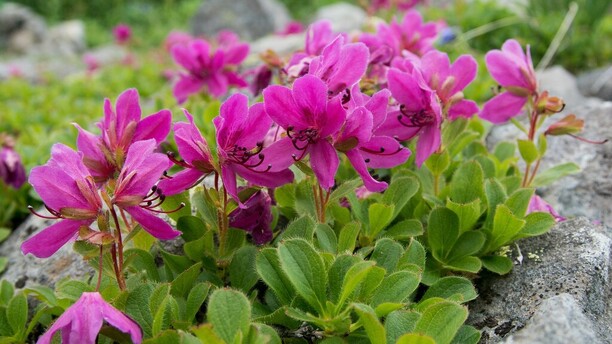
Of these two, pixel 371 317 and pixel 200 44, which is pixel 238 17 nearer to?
pixel 200 44

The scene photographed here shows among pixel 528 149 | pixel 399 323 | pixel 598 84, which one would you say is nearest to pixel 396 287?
pixel 399 323

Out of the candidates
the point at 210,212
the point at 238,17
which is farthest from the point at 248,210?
the point at 238,17

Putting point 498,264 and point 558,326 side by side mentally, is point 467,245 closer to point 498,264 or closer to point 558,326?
point 498,264

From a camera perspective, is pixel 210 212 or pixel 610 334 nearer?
pixel 610 334

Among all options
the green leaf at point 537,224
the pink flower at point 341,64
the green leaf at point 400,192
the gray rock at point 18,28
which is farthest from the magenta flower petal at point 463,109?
the gray rock at point 18,28

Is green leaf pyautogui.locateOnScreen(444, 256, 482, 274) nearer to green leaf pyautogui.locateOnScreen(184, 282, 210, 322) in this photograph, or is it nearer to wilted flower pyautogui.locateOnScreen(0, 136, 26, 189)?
green leaf pyautogui.locateOnScreen(184, 282, 210, 322)

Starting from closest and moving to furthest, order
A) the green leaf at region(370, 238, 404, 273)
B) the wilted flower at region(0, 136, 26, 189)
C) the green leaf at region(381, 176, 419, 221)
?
the green leaf at region(370, 238, 404, 273) → the green leaf at region(381, 176, 419, 221) → the wilted flower at region(0, 136, 26, 189)

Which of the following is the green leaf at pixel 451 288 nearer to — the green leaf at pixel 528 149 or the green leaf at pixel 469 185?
the green leaf at pixel 469 185

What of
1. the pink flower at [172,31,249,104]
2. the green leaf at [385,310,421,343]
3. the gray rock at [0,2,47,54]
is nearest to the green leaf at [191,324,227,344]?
the green leaf at [385,310,421,343]
